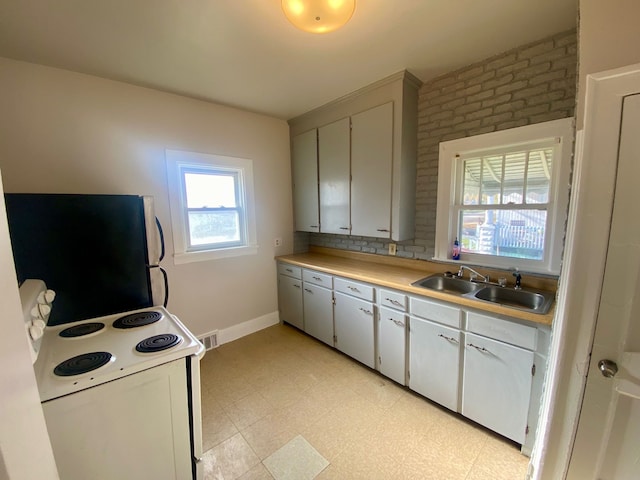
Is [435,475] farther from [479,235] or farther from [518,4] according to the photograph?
[518,4]

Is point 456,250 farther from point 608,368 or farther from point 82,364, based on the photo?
point 82,364

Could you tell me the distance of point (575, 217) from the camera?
1018mm

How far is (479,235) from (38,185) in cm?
347

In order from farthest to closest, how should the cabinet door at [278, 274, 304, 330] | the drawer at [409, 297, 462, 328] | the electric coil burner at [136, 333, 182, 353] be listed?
the cabinet door at [278, 274, 304, 330] → the drawer at [409, 297, 462, 328] → the electric coil burner at [136, 333, 182, 353]

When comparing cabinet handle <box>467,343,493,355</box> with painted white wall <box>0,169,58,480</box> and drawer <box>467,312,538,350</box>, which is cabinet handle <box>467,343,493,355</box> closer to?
drawer <box>467,312,538,350</box>

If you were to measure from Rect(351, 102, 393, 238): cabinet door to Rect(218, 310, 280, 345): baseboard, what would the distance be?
5.31ft

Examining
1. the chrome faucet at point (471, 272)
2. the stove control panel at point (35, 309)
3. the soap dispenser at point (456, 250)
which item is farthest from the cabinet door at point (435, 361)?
the stove control panel at point (35, 309)

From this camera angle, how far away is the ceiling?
144 cm

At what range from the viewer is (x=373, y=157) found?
96.9 inches

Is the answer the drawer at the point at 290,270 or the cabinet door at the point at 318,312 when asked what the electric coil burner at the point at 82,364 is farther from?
the drawer at the point at 290,270

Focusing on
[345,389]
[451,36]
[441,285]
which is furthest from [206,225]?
[451,36]

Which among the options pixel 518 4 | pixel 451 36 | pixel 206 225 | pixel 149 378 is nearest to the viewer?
pixel 149 378

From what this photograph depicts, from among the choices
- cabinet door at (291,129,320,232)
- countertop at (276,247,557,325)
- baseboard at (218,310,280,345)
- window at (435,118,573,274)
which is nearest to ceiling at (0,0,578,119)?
window at (435,118,573,274)

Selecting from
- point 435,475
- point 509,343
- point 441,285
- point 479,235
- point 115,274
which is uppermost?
point 479,235
